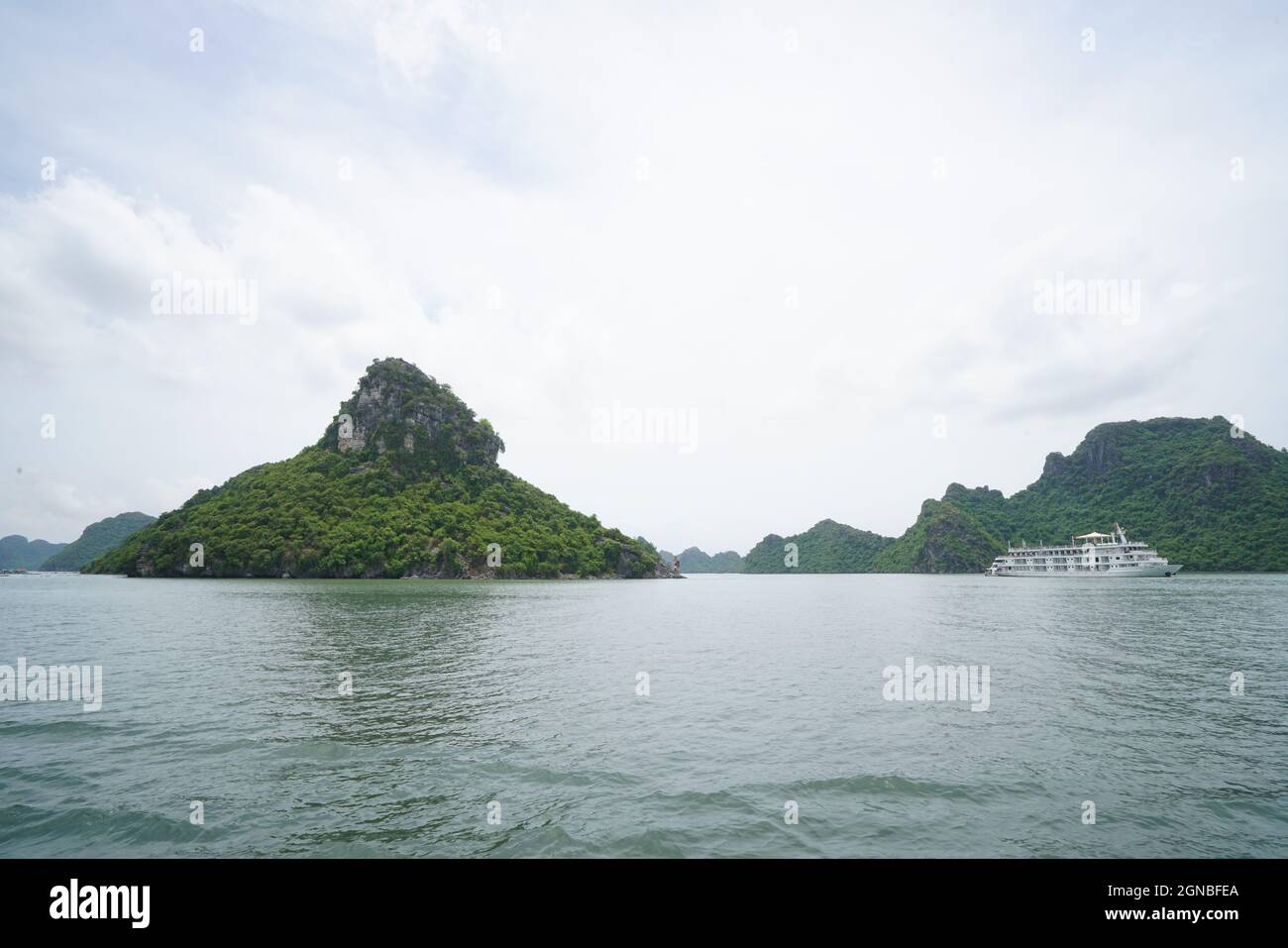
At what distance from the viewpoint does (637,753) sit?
52.1 feet

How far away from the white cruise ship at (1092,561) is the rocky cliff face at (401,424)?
170m

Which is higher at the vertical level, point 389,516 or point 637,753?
point 389,516

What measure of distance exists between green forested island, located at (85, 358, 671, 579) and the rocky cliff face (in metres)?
0.33

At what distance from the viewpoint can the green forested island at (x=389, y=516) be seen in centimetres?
12700

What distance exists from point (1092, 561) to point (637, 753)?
17582 cm

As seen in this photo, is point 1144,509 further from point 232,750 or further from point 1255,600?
point 232,750

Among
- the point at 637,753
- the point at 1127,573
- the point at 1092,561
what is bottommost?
the point at 1127,573

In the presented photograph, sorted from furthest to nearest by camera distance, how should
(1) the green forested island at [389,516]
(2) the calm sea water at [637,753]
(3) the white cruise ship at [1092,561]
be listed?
(3) the white cruise ship at [1092,561] < (1) the green forested island at [389,516] < (2) the calm sea water at [637,753]

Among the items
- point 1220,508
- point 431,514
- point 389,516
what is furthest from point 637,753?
point 1220,508
